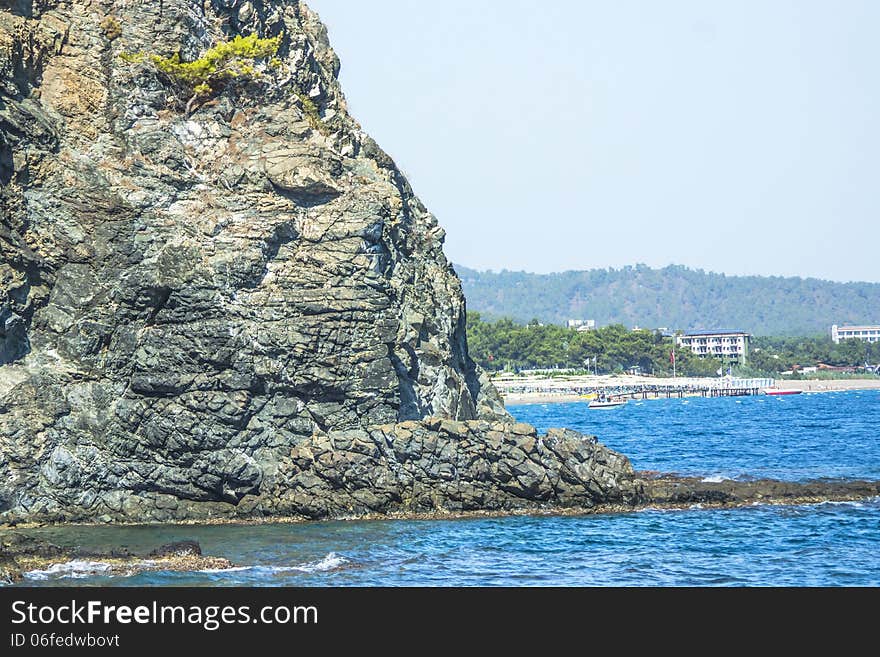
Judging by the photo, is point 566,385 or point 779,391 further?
point 779,391

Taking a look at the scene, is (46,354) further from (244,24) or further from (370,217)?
(244,24)

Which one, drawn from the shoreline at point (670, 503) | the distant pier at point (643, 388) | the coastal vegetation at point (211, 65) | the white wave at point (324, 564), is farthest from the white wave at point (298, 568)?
the distant pier at point (643, 388)

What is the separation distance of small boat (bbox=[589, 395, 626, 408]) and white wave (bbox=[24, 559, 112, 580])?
4539 inches

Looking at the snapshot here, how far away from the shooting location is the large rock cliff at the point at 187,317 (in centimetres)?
4084

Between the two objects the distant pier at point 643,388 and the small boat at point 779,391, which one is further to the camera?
the small boat at point 779,391

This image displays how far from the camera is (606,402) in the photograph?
145125mm

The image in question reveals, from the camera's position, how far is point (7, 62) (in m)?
41.7

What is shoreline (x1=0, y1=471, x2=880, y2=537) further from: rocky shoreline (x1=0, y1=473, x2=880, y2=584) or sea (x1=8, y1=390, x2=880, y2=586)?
sea (x1=8, y1=390, x2=880, y2=586)

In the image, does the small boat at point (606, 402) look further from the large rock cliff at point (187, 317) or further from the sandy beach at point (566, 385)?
the large rock cliff at point (187, 317)

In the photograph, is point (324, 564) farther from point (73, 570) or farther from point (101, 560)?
point (73, 570)

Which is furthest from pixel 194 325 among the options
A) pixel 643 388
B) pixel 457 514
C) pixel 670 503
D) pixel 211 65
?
pixel 643 388

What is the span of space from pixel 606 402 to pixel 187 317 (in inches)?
4268

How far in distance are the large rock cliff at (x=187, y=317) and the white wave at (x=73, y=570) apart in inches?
379

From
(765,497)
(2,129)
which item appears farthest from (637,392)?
(2,129)
